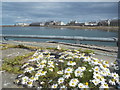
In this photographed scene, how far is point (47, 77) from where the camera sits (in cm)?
301

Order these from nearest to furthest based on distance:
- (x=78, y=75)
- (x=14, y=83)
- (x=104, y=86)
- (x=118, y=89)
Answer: (x=104, y=86) < (x=78, y=75) < (x=118, y=89) < (x=14, y=83)

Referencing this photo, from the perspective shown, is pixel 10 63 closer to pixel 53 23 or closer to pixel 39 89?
pixel 39 89

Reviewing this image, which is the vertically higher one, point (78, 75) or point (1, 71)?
point (78, 75)

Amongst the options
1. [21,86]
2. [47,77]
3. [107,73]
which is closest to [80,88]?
[107,73]

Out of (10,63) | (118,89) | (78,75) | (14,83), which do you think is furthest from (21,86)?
(118,89)

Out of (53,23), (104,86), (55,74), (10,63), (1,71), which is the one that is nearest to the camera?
(104,86)

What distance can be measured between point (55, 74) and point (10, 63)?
223 centimetres

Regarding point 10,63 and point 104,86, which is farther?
point 10,63

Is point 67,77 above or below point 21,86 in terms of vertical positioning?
above

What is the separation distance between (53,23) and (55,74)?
14820 cm

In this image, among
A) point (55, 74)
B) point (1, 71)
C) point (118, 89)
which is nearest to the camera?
point (118, 89)

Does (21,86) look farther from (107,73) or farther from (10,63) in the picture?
(107,73)

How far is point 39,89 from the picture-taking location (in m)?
2.78

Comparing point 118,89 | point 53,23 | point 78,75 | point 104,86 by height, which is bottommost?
point 118,89
